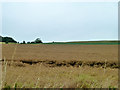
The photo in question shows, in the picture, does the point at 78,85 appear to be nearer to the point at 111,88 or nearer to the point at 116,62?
the point at 111,88

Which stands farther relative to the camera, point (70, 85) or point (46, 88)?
point (70, 85)

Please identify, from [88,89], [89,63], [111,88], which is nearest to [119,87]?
[111,88]

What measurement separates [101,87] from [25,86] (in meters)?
1.31

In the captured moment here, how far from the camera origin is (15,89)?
8.62 feet

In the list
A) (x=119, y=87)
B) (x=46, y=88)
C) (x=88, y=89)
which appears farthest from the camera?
(x=119, y=87)

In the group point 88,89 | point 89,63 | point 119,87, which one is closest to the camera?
point 88,89

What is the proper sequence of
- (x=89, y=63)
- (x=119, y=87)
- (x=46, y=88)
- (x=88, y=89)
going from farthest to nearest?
(x=89, y=63) < (x=119, y=87) < (x=88, y=89) < (x=46, y=88)

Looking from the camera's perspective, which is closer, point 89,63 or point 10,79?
point 10,79

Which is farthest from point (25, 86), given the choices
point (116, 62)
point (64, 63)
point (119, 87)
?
point (116, 62)

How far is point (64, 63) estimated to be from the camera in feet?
18.3

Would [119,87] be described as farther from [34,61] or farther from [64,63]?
[34,61]

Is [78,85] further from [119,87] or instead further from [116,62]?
[116,62]

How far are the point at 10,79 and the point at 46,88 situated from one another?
832 mm

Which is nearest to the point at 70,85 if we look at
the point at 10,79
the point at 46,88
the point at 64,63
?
the point at 46,88
